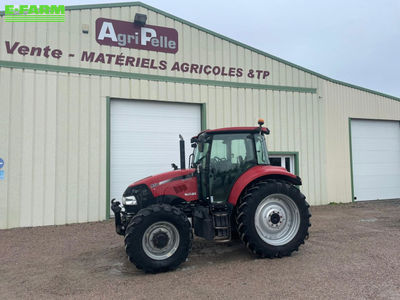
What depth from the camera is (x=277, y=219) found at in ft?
19.7

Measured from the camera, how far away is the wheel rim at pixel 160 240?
203 inches

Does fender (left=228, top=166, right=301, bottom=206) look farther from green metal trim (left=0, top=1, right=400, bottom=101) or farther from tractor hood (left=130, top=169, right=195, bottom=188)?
green metal trim (left=0, top=1, right=400, bottom=101)

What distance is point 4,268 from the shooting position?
6.00 meters

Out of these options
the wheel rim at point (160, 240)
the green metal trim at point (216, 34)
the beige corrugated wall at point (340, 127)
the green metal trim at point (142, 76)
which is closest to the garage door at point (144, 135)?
the green metal trim at point (142, 76)

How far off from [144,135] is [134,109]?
0.96 metres

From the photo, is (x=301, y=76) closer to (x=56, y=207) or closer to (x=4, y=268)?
(x=56, y=207)

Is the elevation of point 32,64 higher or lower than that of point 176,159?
higher

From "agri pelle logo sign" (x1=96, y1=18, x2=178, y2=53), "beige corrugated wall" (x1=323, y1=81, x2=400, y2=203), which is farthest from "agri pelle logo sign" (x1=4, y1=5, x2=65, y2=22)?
"beige corrugated wall" (x1=323, y1=81, x2=400, y2=203)

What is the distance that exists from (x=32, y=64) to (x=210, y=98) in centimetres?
599

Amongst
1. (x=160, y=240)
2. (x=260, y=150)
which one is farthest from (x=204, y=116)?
(x=160, y=240)

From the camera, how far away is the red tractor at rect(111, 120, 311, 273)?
5715 mm

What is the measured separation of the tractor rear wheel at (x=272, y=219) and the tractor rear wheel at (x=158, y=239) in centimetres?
110

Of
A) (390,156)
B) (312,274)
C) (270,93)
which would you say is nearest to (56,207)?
(312,274)

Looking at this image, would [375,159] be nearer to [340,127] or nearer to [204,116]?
[340,127]
